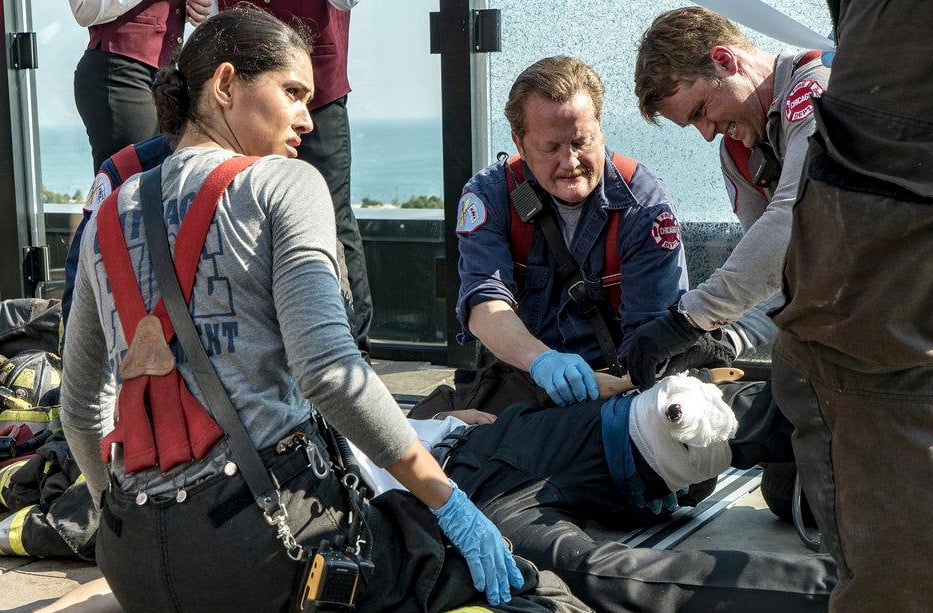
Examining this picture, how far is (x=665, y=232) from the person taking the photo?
3336 mm

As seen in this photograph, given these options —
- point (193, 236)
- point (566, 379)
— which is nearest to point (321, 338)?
point (193, 236)

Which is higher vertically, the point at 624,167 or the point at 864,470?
the point at 624,167

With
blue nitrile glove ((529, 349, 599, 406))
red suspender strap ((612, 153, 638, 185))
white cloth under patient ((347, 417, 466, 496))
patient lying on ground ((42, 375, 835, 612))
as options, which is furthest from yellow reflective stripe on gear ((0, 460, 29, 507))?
red suspender strap ((612, 153, 638, 185))

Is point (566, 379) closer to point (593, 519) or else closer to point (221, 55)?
point (593, 519)

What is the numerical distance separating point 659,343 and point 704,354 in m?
0.20

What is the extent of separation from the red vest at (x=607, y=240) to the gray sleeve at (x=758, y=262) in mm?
465

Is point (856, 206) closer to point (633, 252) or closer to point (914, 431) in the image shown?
point (914, 431)

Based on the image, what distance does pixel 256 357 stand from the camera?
186 cm

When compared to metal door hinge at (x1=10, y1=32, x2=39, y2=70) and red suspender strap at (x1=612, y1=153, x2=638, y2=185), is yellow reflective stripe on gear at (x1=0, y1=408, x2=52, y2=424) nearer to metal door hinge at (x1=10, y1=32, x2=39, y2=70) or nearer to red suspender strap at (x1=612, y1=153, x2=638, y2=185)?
red suspender strap at (x1=612, y1=153, x2=638, y2=185)

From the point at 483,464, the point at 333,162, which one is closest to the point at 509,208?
the point at 333,162

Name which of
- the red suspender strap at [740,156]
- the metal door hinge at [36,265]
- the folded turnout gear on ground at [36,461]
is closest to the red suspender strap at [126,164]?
the folded turnout gear on ground at [36,461]

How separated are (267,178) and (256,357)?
0.97 feet

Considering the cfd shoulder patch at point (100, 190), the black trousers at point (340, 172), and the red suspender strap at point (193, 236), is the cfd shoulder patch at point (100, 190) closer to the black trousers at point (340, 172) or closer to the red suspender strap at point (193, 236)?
the black trousers at point (340, 172)

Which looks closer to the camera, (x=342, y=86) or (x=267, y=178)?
(x=267, y=178)
